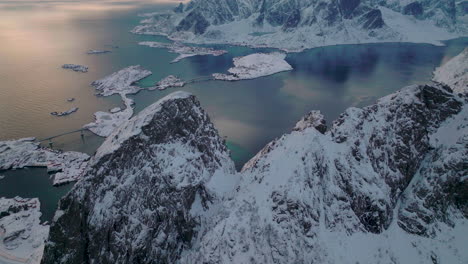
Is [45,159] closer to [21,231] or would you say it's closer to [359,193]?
[21,231]

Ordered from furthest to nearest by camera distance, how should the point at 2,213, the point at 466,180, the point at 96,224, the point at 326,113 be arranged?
the point at 326,113
the point at 2,213
the point at 466,180
the point at 96,224

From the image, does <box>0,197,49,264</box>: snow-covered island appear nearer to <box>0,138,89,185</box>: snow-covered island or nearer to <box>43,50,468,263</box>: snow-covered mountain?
<box>0,138,89,185</box>: snow-covered island

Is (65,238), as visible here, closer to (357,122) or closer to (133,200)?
(133,200)

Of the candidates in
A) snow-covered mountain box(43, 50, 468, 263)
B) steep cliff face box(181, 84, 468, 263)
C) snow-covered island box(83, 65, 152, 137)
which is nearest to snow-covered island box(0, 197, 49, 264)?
snow-covered mountain box(43, 50, 468, 263)

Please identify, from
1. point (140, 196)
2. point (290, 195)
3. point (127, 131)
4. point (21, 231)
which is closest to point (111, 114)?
point (21, 231)

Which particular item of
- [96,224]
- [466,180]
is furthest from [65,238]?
[466,180]

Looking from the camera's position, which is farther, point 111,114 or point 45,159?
point 111,114

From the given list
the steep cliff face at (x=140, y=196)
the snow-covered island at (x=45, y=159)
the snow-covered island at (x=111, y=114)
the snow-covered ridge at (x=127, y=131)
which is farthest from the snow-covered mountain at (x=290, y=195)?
the snow-covered island at (x=111, y=114)
